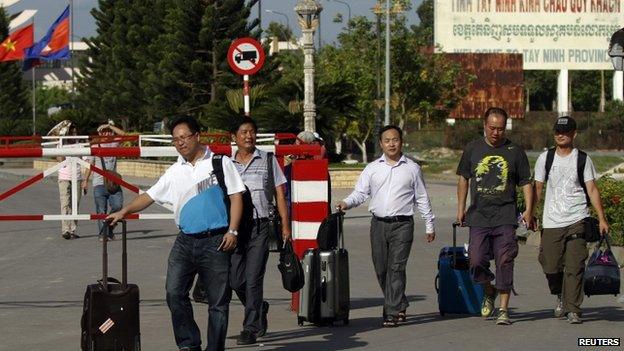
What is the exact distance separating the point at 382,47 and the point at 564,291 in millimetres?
45171

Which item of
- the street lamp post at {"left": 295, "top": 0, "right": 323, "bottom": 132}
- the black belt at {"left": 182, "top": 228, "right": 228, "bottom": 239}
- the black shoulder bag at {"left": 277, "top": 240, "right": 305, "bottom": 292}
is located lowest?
the black shoulder bag at {"left": 277, "top": 240, "right": 305, "bottom": 292}

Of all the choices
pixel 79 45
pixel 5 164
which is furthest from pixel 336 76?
pixel 79 45

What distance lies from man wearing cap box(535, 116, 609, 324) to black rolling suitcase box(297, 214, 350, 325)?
1.64 m

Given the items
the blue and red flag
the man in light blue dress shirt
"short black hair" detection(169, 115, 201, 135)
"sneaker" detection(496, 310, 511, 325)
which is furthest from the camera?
the blue and red flag

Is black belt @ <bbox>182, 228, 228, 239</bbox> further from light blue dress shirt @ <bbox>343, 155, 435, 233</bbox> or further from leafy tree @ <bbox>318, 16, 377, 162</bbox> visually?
leafy tree @ <bbox>318, 16, 377, 162</bbox>

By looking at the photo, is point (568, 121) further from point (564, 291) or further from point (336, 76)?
point (336, 76)

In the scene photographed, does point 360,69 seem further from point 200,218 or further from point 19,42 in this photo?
point 200,218

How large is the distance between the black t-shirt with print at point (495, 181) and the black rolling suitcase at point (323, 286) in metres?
1.06

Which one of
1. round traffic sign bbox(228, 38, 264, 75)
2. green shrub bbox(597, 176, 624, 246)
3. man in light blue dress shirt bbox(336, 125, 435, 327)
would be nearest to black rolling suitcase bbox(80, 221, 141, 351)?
man in light blue dress shirt bbox(336, 125, 435, 327)

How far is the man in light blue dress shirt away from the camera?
11141mm

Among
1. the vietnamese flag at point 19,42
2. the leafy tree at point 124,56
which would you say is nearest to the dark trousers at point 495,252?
the leafy tree at point 124,56

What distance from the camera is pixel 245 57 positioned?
24.2 meters

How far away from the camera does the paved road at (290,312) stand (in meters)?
10.3

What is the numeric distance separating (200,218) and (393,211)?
266cm
